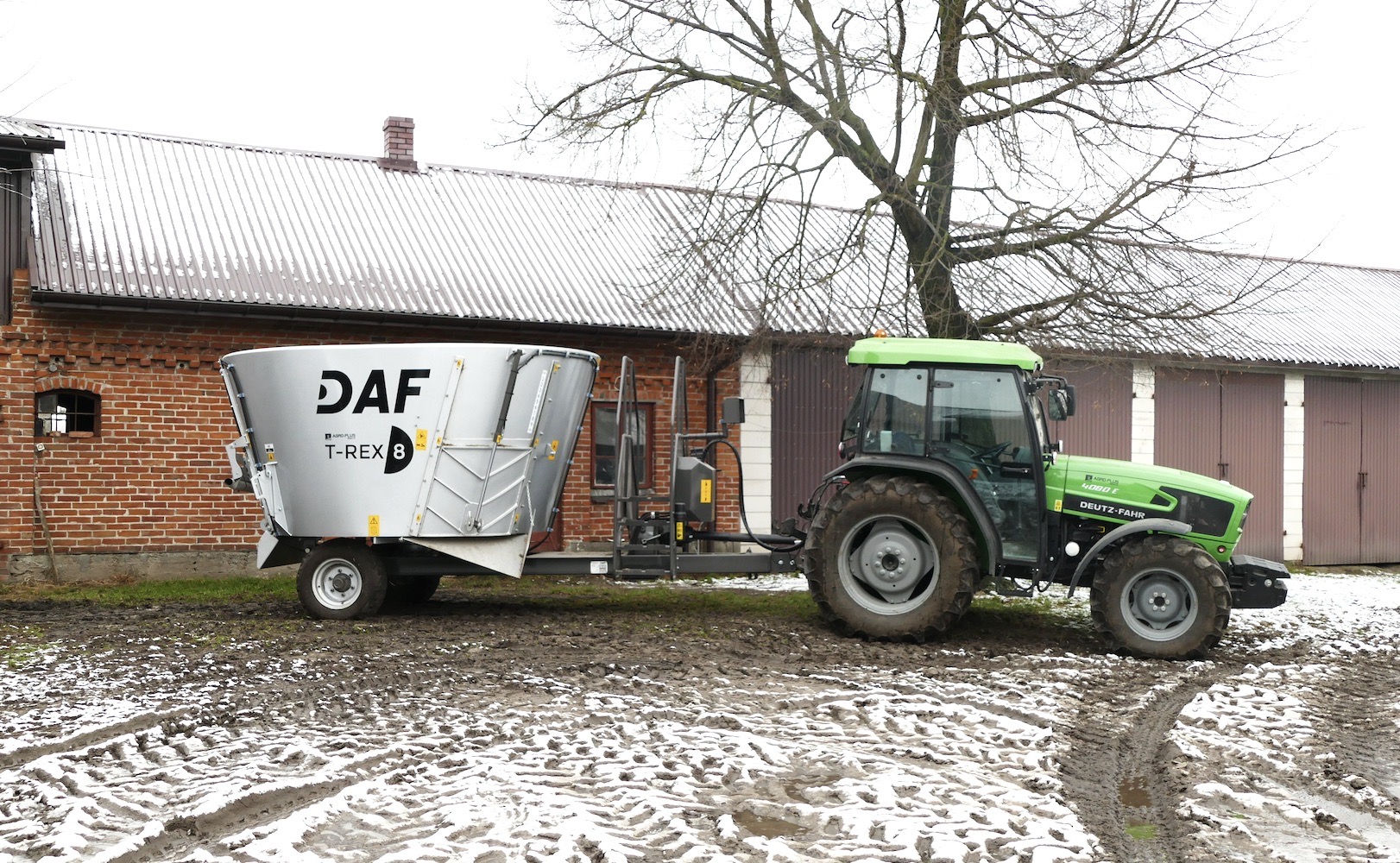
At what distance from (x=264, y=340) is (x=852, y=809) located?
10.5m

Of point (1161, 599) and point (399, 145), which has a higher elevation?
point (399, 145)

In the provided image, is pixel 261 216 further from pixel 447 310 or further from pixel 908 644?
pixel 908 644

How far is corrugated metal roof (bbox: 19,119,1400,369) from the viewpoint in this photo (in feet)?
41.1

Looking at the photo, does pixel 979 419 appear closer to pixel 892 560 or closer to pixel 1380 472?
pixel 892 560

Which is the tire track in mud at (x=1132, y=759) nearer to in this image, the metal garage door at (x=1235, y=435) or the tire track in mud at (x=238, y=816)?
the tire track in mud at (x=238, y=816)

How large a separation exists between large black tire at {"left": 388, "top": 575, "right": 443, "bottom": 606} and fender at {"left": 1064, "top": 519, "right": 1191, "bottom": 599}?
5752 mm

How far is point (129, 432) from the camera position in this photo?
12.9 m

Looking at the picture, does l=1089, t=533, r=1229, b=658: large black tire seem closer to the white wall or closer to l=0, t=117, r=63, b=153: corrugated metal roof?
the white wall

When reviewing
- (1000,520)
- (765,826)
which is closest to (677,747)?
(765,826)

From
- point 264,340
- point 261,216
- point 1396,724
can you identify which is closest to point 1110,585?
point 1396,724

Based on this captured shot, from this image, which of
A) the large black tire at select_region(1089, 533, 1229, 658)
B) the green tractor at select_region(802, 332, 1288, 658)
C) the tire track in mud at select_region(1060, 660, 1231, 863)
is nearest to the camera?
the tire track in mud at select_region(1060, 660, 1231, 863)

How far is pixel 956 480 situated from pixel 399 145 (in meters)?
11.7

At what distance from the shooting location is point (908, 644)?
9047 mm

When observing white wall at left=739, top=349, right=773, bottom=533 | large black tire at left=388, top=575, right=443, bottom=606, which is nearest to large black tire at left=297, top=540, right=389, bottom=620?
large black tire at left=388, top=575, right=443, bottom=606
